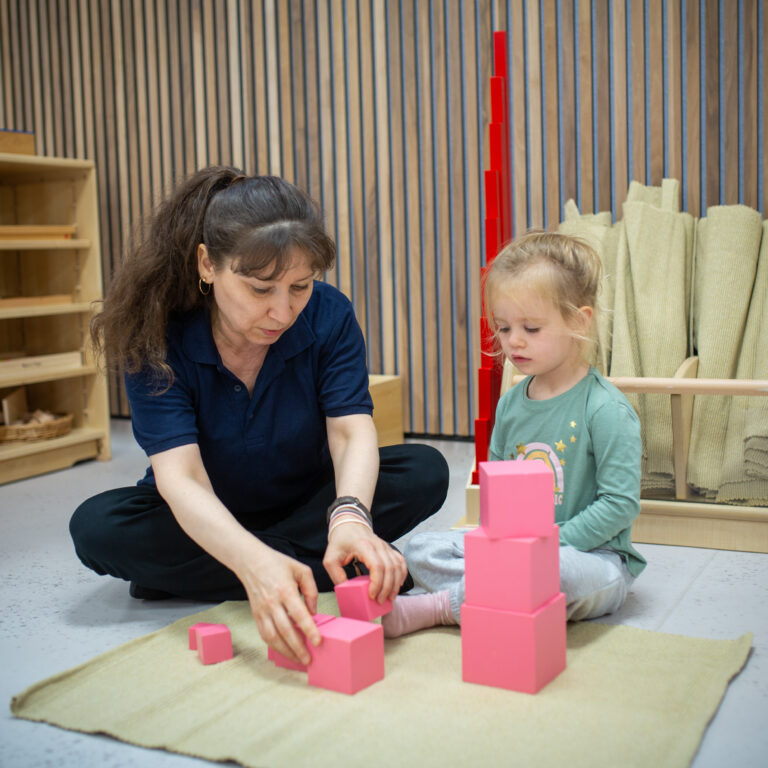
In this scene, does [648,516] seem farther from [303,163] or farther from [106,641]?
[303,163]

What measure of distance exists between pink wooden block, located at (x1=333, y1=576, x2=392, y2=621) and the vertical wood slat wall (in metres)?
1.94

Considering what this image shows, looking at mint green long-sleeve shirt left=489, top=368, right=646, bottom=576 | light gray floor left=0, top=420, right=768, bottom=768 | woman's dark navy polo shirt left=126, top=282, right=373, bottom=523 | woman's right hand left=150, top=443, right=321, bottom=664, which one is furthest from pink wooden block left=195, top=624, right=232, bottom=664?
mint green long-sleeve shirt left=489, top=368, right=646, bottom=576

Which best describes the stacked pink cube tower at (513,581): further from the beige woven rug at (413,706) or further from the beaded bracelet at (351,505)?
the beaded bracelet at (351,505)

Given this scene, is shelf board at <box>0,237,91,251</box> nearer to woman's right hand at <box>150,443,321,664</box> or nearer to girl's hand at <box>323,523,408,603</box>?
woman's right hand at <box>150,443,321,664</box>

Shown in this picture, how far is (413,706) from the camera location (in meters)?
1.38

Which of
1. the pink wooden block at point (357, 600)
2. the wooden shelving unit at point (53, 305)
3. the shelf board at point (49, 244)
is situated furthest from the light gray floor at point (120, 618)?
the shelf board at point (49, 244)

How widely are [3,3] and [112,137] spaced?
912 mm

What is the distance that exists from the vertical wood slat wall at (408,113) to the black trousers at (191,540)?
1.48m

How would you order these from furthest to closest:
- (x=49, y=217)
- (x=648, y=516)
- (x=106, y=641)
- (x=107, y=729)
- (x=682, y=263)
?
(x=49, y=217)
(x=682, y=263)
(x=648, y=516)
(x=106, y=641)
(x=107, y=729)

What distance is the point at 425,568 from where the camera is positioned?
5.88 feet

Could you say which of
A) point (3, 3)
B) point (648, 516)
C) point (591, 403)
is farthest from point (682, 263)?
point (3, 3)

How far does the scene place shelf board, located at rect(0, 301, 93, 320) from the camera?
3.18 meters

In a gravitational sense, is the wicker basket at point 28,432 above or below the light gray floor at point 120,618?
above

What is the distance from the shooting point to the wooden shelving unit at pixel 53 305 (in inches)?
130
